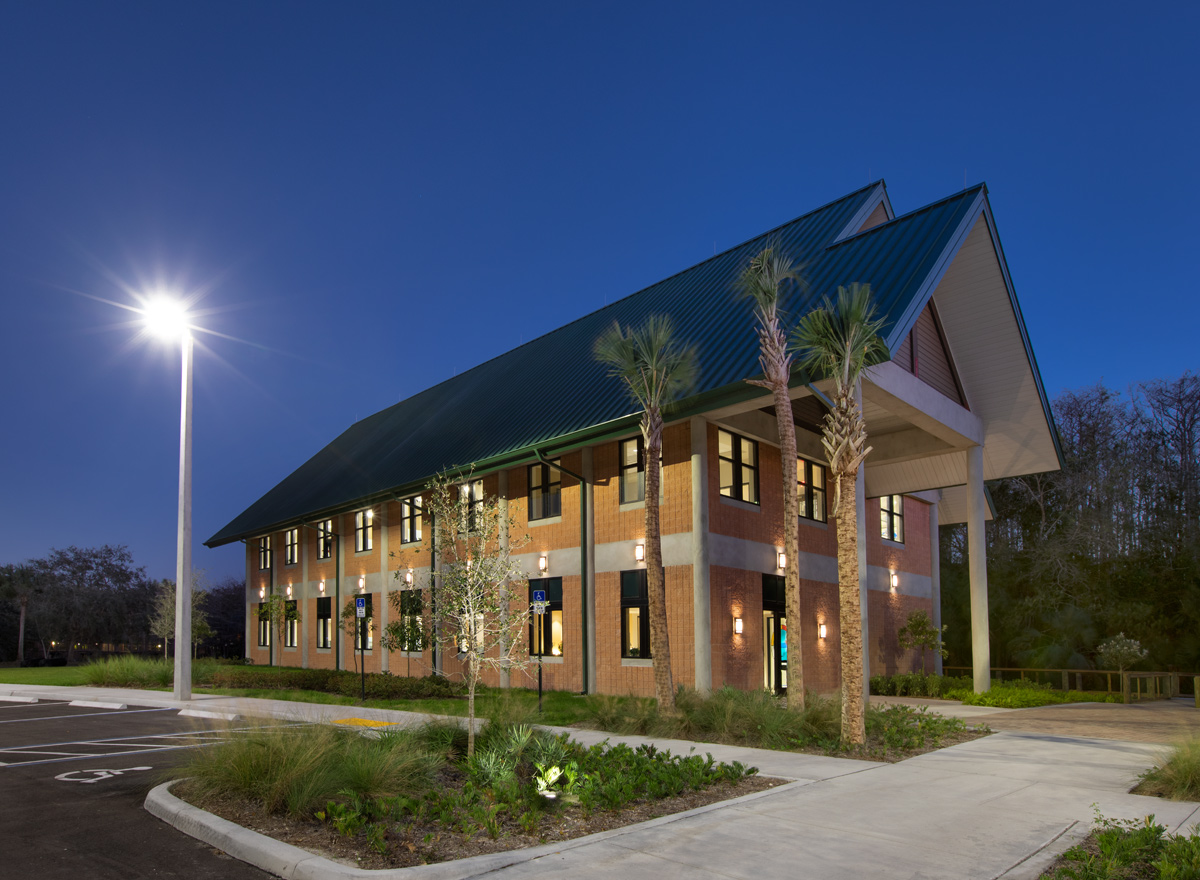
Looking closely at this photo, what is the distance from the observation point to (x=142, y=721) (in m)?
18.4

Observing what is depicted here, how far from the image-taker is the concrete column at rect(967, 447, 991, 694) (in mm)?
24953

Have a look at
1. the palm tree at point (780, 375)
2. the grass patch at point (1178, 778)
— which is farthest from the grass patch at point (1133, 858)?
the palm tree at point (780, 375)

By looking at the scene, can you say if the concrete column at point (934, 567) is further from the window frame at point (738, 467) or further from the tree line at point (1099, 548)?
the window frame at point (738, 467)

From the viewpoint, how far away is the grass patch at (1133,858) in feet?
21.0

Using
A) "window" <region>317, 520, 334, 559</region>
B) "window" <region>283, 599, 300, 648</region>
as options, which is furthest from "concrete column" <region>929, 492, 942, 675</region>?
"window" <region>283, 599, 300, 648</region>

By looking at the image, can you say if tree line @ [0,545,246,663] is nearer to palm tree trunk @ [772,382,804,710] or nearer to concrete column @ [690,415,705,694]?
concrete column @ [690,415,705,694]

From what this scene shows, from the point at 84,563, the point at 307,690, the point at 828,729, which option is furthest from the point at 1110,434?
the point at 84,563

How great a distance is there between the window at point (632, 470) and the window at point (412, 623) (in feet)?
27.0

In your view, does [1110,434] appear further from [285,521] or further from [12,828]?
[12,828]

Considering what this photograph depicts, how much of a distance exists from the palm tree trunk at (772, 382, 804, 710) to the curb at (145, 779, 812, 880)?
713 cm

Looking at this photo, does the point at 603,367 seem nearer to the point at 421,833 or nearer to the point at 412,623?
the point at 412,623

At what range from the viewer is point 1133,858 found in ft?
22.4

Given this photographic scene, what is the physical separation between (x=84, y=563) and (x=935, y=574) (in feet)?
226

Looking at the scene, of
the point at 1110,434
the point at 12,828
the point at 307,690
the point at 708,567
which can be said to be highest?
the point at 1110,434
